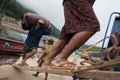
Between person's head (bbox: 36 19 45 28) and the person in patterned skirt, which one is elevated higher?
person's head (bbox: 36 19 45 28)

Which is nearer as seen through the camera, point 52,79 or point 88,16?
point 88,16

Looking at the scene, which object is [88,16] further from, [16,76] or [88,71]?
[16,76]

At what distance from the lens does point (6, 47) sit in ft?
57.0

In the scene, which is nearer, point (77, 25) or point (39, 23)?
point (77, 25)

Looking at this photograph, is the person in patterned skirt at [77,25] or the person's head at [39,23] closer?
the person in patterned skirt at [77,25]

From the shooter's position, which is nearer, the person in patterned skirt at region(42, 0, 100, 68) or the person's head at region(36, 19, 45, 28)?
the person in patterned skirt at region(42, 0, 100, 68)

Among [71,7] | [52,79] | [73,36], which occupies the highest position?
[71,7]

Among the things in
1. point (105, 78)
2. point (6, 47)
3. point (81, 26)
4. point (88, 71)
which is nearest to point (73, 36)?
point (81, 26)

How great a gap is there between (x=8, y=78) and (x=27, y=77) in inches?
25.2

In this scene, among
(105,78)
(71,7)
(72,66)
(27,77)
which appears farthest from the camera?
(27,77)

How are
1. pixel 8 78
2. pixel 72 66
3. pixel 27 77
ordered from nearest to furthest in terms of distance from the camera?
pixel 72 66, pixel 8 78, pixel 27 77

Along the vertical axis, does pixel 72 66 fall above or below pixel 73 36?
below

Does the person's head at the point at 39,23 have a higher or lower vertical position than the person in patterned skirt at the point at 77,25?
higher

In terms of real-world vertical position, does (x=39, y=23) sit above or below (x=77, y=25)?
above
